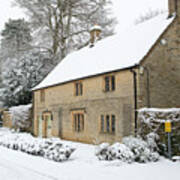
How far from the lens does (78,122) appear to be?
17859 millimetres

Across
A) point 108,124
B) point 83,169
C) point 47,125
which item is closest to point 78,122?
point 108,124

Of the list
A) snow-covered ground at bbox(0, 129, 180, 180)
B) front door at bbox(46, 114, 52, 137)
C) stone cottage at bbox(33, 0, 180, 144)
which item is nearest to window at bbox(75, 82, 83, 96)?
stone cottage at bbox(33, 0, 180, 144)

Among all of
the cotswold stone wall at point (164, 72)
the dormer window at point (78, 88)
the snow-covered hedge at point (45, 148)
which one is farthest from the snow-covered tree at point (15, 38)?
the cotswold stone wall at point (164, 72)

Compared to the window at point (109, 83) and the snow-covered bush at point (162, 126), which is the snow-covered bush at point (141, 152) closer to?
the snow-covered bush at point (162, 126)

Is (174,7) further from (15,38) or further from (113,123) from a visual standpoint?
(15,38)

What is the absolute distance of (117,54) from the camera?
54.6 feet

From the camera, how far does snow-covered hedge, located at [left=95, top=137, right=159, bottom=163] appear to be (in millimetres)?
10578

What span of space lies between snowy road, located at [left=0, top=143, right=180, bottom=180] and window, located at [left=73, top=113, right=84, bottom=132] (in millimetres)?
5577

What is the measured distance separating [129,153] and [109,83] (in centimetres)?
585

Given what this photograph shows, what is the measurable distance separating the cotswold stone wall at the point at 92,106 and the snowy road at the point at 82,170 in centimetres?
341

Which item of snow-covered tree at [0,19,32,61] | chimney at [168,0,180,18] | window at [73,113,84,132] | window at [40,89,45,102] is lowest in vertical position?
window at [73,113,84,132]

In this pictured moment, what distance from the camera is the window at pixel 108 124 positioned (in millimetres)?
14866

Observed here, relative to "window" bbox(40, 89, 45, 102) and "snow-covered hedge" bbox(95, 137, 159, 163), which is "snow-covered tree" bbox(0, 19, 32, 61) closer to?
"window" bbox(40, 89, 45, 102)

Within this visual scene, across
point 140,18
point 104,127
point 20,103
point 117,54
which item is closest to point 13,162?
point 104,127
